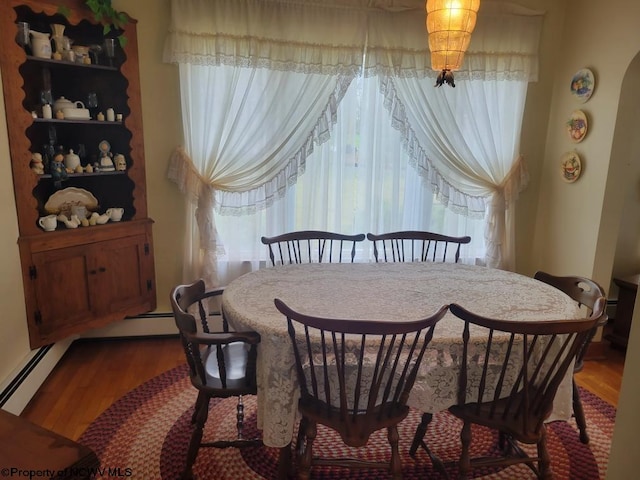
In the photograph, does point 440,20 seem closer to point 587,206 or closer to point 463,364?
point 463,364

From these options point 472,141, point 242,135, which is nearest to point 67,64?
point 242,135

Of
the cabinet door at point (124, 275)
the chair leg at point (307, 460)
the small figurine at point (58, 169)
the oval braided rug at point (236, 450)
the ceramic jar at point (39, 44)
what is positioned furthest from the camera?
the cabinet door at point (124, 275)

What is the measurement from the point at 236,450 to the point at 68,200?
188 cm

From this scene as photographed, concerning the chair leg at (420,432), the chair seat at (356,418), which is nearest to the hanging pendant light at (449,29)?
the chair seat at (356,418)

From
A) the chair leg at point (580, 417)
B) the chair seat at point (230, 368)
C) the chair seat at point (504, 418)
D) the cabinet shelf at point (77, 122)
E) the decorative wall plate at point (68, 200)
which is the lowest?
the chair leg at point (580, 417)

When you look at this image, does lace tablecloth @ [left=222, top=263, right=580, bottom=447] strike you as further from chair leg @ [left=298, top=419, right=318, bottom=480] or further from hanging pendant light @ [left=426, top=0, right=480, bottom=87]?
hanging pendant light @ [left=426, top=0, right=480, bottom=87]

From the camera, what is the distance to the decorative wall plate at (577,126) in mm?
3023

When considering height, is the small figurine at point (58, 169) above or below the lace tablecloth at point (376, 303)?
above

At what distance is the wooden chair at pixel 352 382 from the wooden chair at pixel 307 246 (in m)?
1.11

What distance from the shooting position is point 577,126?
3074 mm

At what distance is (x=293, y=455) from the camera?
82.3 inches

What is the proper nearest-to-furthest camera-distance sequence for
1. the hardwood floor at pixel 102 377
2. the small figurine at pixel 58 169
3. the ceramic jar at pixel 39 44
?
the hardwood floor at pixel 102 377 → the ceramic jar at pixel 39 44 → the small figurine at pixel 58 169

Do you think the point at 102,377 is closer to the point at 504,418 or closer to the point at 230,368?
the point at 230,368

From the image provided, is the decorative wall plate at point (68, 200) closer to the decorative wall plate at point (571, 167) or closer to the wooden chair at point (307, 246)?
the wooden chair at point (307, 246)
